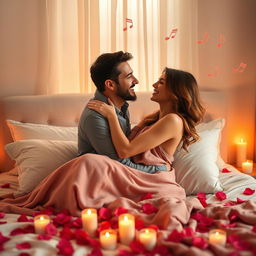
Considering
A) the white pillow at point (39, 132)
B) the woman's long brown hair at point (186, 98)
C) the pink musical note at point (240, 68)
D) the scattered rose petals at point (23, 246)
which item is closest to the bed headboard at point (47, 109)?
the white pillow at point (39, 132)

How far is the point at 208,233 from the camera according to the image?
1455 millimetres

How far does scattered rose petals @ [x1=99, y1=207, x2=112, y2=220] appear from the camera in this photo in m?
1.63

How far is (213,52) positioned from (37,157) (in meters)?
1.74

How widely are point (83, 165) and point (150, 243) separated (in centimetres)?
61

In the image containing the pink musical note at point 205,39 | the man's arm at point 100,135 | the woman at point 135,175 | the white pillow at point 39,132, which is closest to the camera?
the woman at point 135,175

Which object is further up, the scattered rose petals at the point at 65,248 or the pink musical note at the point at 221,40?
the pink musical note at the point at 221,40

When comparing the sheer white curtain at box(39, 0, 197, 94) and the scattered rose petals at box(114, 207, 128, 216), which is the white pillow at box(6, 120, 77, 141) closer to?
the sheer white curtain at box(39, 0, 197, 94)

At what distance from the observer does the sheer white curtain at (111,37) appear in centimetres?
280

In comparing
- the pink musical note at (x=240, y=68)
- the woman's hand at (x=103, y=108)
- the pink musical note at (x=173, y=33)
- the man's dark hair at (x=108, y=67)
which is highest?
the pink musical note at (x=173, y=33)

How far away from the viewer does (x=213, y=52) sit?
2969mm

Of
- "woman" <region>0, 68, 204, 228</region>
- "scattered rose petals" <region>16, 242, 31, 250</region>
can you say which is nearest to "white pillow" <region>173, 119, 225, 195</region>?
"woman" <region>0, 68, 204, 228</region>

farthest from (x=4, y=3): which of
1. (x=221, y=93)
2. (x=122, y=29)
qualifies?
(x=221, y=93)

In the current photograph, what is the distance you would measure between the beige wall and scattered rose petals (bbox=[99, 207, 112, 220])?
1.55 meters

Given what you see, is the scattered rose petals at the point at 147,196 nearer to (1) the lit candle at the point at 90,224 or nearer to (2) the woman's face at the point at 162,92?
(1) the lit candle at the point at 90,224
